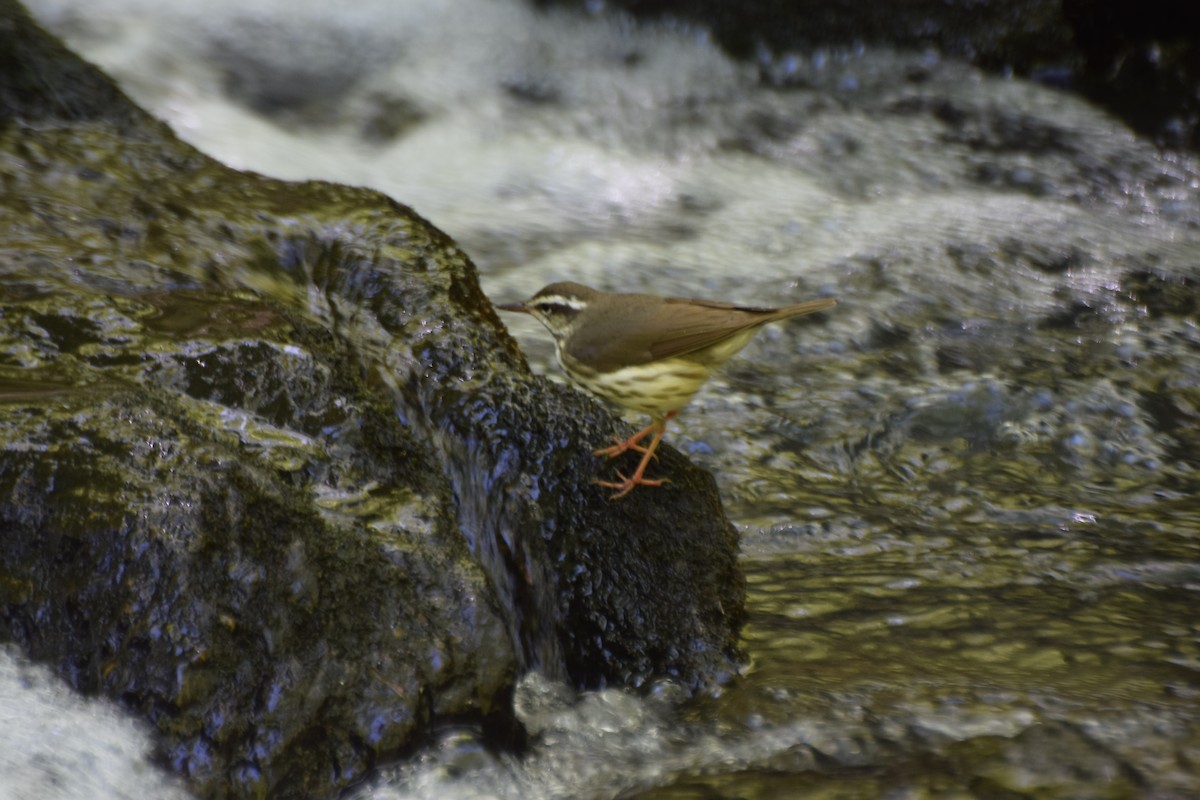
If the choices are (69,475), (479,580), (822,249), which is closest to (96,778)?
(69,475)

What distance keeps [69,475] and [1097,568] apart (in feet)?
12.3

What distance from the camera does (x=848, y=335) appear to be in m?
7.10

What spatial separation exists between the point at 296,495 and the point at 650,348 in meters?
1.29

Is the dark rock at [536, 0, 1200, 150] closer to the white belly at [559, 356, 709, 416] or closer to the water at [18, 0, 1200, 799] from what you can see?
the water at [18, 0, 1200, 799]

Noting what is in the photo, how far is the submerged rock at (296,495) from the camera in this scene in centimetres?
280

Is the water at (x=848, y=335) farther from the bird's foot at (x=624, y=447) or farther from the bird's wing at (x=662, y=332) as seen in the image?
the bird's wing at (x=662, y=332)

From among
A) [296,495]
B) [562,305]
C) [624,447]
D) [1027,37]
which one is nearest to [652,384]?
[624,447]

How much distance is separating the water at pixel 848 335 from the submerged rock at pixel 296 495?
0.80 ft

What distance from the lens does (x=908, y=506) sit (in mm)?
5348

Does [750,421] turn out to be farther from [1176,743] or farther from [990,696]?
[1176,743]

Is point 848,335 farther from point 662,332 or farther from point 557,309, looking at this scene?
point 662,332

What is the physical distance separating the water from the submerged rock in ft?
0.80

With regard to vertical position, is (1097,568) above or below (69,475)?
below

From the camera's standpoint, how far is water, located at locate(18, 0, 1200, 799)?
3346 mm
